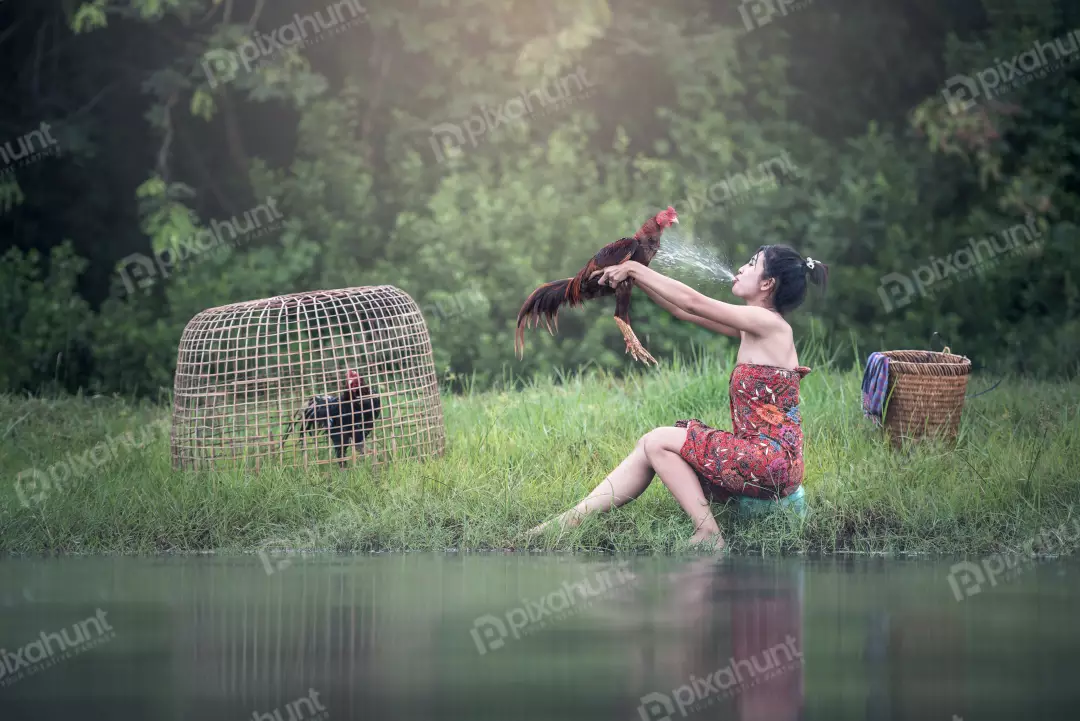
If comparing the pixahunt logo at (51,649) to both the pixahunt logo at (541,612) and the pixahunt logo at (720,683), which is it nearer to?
the pixahunt logo at (541,612)

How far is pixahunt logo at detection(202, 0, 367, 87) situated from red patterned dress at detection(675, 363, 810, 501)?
7.21 metres

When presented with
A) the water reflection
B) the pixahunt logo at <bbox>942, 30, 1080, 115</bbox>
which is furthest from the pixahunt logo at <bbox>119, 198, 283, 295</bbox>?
the water reflection

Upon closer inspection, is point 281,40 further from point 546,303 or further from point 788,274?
point 788,274

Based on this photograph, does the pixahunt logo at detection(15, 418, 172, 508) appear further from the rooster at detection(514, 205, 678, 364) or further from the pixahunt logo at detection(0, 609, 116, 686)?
the rooster at detection(514, 205, 678, 364)

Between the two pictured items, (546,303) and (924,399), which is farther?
(924,399)

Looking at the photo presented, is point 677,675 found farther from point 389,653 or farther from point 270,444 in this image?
point 270,444

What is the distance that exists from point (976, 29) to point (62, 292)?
871 centimetres

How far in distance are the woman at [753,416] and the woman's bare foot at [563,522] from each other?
474 millimetres

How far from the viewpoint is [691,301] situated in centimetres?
649

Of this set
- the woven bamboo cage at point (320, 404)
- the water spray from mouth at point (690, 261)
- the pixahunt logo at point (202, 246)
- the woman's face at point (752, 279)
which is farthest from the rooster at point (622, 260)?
the pixahunt logo at point (202, 246)

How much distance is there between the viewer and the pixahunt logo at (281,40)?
12477mm

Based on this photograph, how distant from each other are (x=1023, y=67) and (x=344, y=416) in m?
7.34

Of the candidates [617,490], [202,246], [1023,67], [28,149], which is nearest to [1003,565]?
[617,490]

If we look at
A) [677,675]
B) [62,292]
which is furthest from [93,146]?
[677,675]
